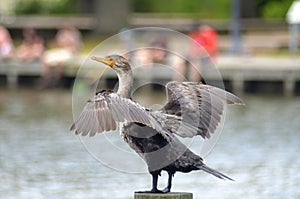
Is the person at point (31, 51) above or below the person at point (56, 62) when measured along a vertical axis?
above

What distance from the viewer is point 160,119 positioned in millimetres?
11016

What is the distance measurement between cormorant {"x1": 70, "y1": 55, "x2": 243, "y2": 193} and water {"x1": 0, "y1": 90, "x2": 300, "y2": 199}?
59cm

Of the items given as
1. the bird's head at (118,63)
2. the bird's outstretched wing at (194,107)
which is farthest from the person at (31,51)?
the bird's head at (118,63)

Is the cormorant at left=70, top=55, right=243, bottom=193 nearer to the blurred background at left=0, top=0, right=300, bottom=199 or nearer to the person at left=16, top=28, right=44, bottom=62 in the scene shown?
the blurred background at left=0, top=0, right=300, bottom=199

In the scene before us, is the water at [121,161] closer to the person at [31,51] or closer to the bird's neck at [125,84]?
the bird's neck at [125,84]

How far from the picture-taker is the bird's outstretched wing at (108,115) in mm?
10523

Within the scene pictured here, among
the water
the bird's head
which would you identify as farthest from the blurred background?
the bird's head

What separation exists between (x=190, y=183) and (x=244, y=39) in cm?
2775

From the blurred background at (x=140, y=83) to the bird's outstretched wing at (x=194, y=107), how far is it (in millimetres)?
666

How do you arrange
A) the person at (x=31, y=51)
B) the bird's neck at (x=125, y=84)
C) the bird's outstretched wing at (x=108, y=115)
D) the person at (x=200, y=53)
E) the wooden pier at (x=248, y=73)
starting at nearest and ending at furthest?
the bird's outstretched wing at (x=108, y=115), the bird's neck at (x=125, y=84), the person at (x=200, y=53), the wooden pier at (x=248, y=73), the person at (x=31, y=51)

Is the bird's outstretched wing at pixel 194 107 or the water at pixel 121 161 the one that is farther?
the water at pixel 121 161

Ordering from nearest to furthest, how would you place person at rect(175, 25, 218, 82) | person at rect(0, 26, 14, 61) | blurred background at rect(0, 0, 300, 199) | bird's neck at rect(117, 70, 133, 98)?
bird's neck at rect(117, 70, 133, 98)
blurred background at rect(0, 0, 300, 199)
person at rect(175, 25, 218, 82)
person at rect(0, 26, 14, 61)

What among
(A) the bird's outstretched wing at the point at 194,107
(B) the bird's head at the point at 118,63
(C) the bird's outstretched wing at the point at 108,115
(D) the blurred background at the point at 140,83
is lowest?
(C) the bird's outstretched wing at the point at 108,115

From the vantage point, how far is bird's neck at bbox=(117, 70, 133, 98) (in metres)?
11.0
